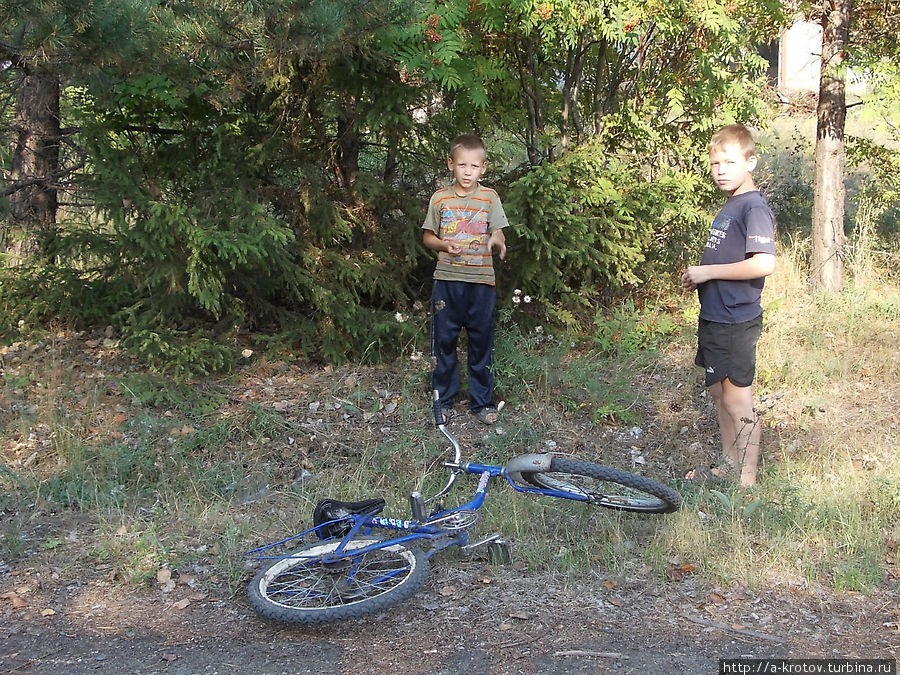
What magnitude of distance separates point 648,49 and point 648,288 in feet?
6.75

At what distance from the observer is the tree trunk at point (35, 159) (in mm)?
7484

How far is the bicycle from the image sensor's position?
378 cm

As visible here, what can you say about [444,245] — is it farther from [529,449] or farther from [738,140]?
[738,140]

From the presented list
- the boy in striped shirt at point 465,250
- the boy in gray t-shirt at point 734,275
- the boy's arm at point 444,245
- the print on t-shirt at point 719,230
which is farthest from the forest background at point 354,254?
the print on t-shirt at point 719,230

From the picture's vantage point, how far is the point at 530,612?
3873 millimetres

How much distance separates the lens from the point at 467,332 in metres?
6.02

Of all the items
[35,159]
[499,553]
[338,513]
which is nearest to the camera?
[338,513]

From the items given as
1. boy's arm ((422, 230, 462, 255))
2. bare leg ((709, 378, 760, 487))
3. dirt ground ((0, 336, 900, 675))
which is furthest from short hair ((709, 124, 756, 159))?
dirt ground ((0, 336, 900, 675))

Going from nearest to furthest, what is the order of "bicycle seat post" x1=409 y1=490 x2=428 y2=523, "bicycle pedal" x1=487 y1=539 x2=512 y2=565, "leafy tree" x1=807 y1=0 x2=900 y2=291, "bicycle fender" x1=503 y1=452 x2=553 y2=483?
"bicycle fender" x1=503 y1=452 x2=553 y2=483, "bicycle seat post" x1=409 y1=490 x2=428 y2=523, "bicycle pedal" x1=487 y1=539 x2=512 y2=565, "leafy tree" x1=807 y1=0 x2=900 y2=291

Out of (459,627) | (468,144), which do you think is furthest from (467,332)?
(459,627)

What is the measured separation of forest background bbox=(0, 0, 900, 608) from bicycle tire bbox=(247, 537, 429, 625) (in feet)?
1.87

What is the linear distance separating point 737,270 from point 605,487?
4.43ft

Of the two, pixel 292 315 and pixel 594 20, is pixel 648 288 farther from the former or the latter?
pixel 292 315

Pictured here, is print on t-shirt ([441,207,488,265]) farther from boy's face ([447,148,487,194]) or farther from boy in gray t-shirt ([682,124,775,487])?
boy in gray t-shirt ([682,124,775,487])
